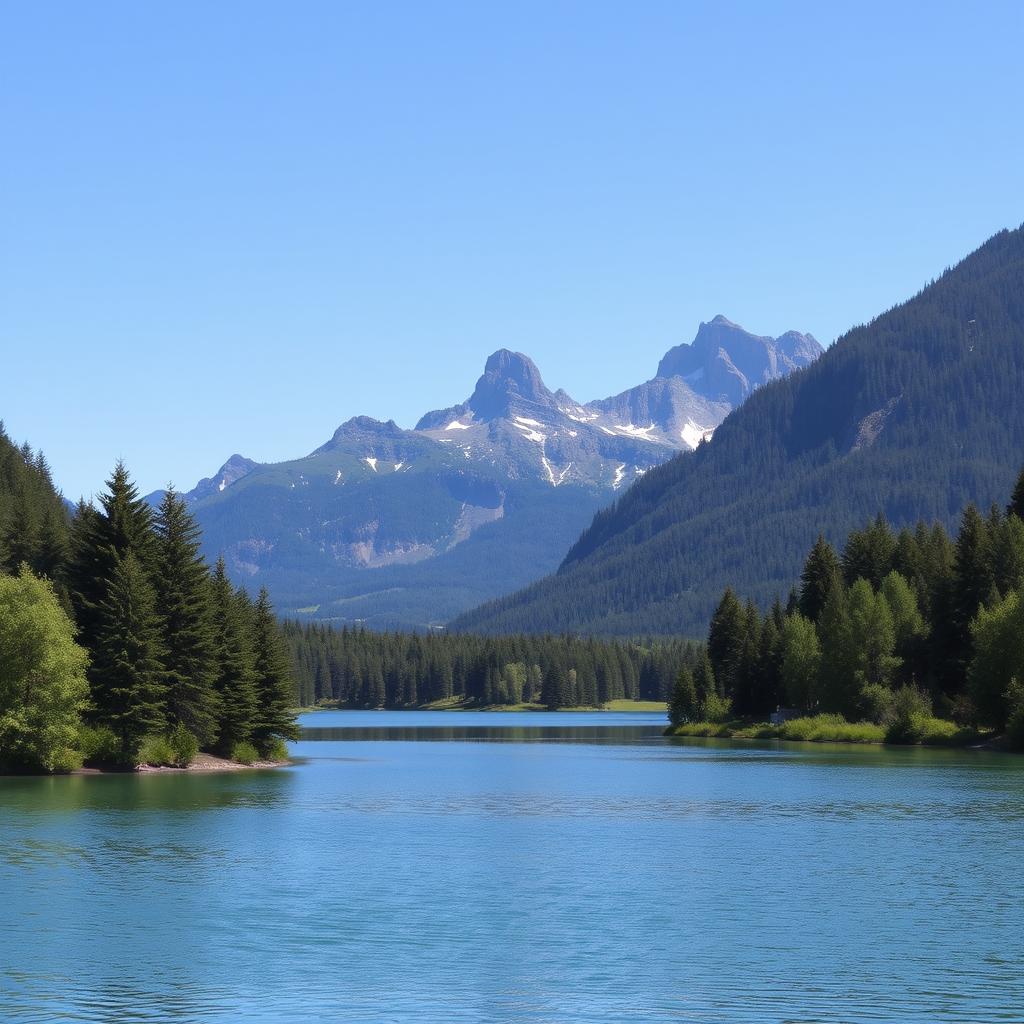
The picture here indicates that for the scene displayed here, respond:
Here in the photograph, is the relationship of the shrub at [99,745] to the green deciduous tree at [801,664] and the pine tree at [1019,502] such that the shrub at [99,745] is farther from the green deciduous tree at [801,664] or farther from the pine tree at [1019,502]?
the pine tree at [1019,502]

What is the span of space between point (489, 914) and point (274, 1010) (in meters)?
12.8

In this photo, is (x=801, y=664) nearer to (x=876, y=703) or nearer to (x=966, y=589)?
(x=876, y=703)

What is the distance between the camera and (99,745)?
3713 inches

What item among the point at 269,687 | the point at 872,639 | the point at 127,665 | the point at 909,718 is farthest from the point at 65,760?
the point at 872,639

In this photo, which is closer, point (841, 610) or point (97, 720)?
point (97, 720)

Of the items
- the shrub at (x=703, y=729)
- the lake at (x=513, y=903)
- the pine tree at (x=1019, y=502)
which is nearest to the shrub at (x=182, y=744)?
the lake at (x=513, y=903)

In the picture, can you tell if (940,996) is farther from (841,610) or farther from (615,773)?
(841,610)

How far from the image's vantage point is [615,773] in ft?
342

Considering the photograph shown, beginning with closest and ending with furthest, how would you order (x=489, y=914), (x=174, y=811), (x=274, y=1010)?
(x=274, y=1010)
(x=489, y=914)
(x=174, y=811)

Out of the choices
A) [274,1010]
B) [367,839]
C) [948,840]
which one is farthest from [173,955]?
[948,840]

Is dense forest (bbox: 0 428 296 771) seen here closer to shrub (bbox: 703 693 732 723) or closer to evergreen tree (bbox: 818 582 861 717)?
evergreen tree (bbox: 818 582 861 717)

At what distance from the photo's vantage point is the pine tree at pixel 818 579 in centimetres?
16312

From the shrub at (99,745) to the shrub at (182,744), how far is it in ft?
13.5

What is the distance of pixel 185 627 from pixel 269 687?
46.1 ft
